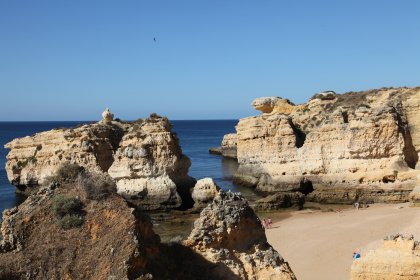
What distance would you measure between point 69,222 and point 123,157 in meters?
25.1

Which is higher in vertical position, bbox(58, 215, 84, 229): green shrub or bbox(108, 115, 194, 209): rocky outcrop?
bbox(58, 215, 84, 229): green shrub

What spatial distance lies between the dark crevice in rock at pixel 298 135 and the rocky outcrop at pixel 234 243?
29.0 meters

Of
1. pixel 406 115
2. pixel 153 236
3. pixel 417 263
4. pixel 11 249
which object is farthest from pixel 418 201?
pixel 11 249

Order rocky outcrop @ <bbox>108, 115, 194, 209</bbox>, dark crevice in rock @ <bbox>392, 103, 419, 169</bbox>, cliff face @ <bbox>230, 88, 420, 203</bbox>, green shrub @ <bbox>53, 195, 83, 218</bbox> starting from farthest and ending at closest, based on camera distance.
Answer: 1. dark crevice in rock @ <bbox>392, 103, 419, 169</bbox>
2. cliff face @ <bbox>230, 88, 420, 203</bbox>
3. rocky outcrop @ <bbox>108, 115, 194, 209</bbox>
4. green shrub @ <bbox>53, 195, 83, 218</bbox>

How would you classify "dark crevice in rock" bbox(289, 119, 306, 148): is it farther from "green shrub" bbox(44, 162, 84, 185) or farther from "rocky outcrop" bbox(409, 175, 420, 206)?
"green shrub" bbox(44, 162, 84, 185)

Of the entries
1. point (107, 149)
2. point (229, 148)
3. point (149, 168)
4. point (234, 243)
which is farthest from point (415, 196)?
point (229, 148)

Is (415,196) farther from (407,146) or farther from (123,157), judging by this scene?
(123,157)

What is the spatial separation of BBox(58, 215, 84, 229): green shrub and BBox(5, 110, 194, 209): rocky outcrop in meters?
23.5

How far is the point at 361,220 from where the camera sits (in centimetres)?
2780

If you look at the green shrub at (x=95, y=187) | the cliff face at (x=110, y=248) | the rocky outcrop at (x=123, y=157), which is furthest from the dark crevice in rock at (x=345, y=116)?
the green shrub at (x=95, y=187)

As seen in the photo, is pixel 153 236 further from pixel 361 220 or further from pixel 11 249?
pixel 361 220

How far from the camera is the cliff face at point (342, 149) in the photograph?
1298 inches

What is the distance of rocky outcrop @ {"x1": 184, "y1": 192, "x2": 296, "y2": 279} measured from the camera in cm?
973

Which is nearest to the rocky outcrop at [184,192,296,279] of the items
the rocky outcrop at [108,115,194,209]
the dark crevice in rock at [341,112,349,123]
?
the rocky outcrop at [108,115,194,209]
